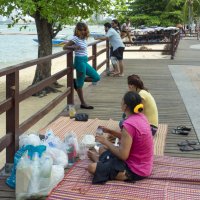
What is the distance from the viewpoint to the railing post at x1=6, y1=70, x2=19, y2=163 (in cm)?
458

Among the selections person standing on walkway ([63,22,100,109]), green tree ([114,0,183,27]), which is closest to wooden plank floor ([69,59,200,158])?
person standing on walkway ([63,22,100,109])

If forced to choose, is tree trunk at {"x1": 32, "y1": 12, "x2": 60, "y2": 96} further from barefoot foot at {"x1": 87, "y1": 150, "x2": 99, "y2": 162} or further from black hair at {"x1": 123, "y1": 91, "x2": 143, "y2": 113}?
black hair at {"x1": 123, "y1": 91, "x2": 143, "y2": 113}

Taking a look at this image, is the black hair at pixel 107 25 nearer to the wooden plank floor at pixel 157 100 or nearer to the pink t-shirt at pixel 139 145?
the wooden plank floor at pixel 157 100

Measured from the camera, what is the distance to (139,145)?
4117 mm

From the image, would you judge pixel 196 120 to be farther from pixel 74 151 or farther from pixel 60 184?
pixel 60 184

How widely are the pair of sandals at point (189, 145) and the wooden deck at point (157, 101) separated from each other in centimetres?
7

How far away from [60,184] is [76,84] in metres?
4.18

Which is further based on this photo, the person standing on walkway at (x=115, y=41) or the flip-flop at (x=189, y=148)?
the person standing on walkway at (x=115, y=41)

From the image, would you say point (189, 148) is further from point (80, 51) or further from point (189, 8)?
point (189, 8)

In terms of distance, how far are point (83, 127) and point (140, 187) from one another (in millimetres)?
2588

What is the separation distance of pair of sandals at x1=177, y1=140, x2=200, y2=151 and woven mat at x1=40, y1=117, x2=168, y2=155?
0.78 ft

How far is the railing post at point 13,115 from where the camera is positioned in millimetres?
4582

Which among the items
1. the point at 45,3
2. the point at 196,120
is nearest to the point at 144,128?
the point at 196,120

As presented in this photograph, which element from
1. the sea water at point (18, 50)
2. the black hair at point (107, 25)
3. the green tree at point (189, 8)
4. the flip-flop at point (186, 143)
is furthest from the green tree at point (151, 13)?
the flip-flop at point (186, 143)
